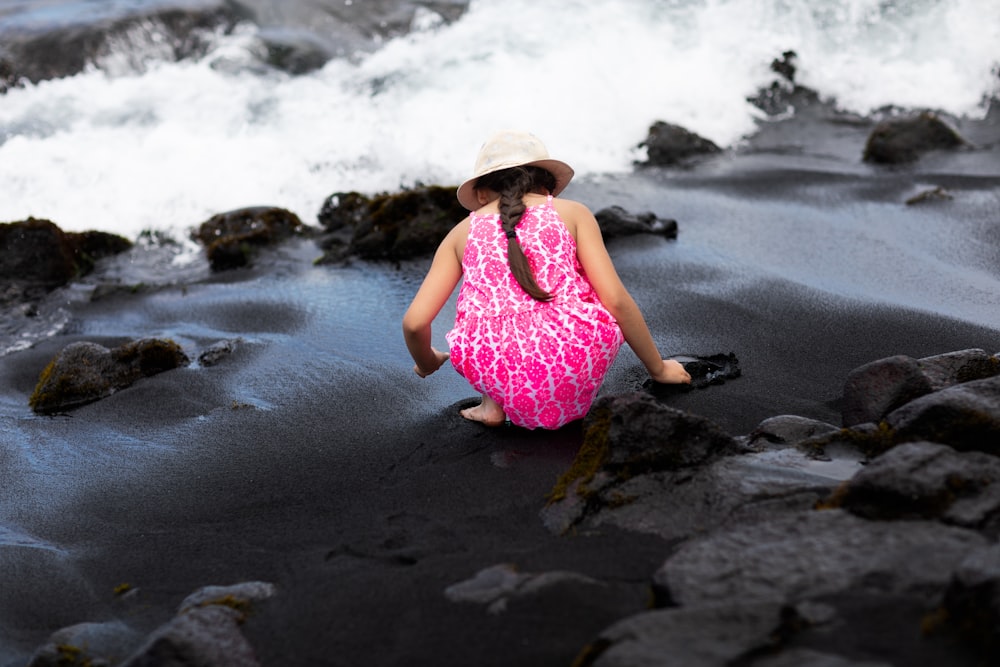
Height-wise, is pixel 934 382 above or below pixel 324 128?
below

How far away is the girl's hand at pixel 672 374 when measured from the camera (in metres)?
4.14

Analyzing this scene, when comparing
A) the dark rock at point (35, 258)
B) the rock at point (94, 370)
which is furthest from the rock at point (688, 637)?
the dark rock at point (35, 258)

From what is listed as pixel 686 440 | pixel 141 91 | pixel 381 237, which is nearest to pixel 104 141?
pixel 141 91

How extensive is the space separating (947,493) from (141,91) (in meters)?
11.0

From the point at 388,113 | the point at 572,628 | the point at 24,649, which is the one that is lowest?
the point at 24,649

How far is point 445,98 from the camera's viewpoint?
35.2 feet

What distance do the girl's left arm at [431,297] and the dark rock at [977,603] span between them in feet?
7.60

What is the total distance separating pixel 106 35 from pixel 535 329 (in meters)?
11.3

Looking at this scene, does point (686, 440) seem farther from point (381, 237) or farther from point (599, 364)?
point (381, 237)

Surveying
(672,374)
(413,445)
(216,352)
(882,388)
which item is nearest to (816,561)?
(882,388)

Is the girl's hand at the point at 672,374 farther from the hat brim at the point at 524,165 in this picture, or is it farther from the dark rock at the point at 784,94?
the dark rock at the point at 784,94

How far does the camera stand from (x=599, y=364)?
3.89 metres

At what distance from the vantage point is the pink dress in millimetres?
3832

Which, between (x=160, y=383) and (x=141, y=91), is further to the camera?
(x=141, y=91)
